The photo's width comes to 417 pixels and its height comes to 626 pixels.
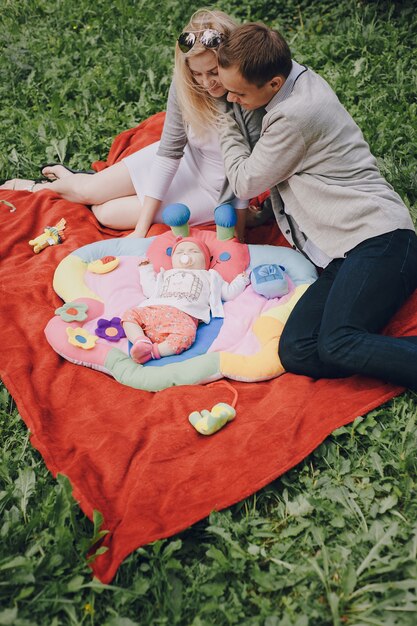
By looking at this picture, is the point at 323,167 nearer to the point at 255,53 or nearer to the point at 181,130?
the point at 255,53

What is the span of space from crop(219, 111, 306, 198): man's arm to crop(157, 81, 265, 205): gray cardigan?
4 centimetres

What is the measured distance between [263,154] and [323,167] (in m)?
0.31

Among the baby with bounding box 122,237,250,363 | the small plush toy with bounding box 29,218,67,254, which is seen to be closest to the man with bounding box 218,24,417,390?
the baby with bounding box 122,237,250,363

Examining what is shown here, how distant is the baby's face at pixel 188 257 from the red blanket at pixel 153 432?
0.80 meters

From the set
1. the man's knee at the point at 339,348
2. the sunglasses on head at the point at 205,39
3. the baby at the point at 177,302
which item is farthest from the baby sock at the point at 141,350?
the sunglasses on head at the point at 205,39

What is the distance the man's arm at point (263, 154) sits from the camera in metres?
2.92

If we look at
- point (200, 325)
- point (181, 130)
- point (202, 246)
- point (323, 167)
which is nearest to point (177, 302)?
point (200, 325)

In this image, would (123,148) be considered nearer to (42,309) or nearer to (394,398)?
(42,309)

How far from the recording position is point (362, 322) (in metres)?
2.76

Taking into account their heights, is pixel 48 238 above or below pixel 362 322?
below

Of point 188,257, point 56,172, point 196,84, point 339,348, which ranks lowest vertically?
point 56,172

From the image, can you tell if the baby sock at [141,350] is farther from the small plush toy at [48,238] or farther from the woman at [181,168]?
the small plush toy at [48,238]

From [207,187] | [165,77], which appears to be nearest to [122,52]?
[165,77]

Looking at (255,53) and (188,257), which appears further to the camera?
(188,257)
